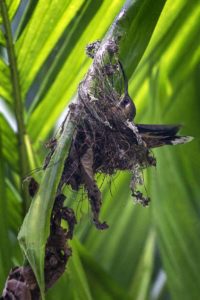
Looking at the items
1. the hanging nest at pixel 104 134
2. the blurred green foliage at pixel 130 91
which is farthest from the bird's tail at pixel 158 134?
the blurred green foliage at pixel 130 91

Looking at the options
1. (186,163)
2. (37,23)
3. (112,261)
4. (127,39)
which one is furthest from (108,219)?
(127,39)

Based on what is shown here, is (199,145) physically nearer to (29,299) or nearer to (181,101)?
(181,101)

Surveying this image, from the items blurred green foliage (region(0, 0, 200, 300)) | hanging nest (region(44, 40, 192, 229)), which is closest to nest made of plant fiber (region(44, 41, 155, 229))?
hanging nest (region(44, 40, 192, 229))

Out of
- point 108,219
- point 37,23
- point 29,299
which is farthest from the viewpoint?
point 108,219

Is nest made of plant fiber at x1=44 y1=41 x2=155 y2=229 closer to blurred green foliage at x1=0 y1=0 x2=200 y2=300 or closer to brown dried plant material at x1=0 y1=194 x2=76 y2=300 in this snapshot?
brown dried plant material at x1=0 y1=194 x2=76 y2=300

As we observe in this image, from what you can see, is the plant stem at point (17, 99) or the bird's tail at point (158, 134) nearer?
the bird's tail at point (158, 134)

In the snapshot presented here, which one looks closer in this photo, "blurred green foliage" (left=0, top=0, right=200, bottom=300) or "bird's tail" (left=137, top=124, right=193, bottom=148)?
"bird's tail" (left=137, top=124, right=193, bottom=148)

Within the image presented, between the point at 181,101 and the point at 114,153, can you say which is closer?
the point at 114,153

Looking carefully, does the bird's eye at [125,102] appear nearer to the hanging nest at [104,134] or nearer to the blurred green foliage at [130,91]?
the hanging nest at [104,134]
